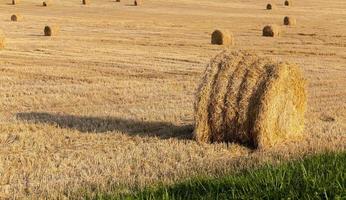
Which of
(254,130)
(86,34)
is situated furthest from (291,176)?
(86,34)

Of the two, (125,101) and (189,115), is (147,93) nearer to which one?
(125,101)

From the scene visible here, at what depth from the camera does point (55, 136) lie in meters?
9.54

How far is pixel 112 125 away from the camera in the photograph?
10461 mm

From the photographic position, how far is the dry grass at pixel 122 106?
7566 millimetres

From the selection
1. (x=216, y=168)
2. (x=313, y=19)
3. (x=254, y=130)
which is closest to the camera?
(x=216, y=168)

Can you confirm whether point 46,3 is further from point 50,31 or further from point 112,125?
point 112,125

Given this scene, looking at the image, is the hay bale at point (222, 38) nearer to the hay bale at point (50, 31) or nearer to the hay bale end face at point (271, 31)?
the hay bale end face at point (271, 31)

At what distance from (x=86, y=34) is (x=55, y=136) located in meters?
20.3

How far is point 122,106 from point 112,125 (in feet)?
6.97

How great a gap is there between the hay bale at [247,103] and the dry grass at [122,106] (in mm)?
317

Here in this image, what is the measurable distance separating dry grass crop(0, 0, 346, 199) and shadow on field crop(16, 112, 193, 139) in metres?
0.02

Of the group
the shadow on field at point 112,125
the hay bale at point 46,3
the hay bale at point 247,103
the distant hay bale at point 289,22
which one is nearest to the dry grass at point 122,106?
the shadow on field at point 112,125

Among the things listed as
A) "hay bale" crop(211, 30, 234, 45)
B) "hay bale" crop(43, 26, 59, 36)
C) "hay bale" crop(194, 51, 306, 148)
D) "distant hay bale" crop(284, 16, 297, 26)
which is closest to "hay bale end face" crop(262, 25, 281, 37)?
"hay bale" crop(211, 30, 234, 45)

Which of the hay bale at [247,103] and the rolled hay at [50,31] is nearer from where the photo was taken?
the hay bale at [247,103]
